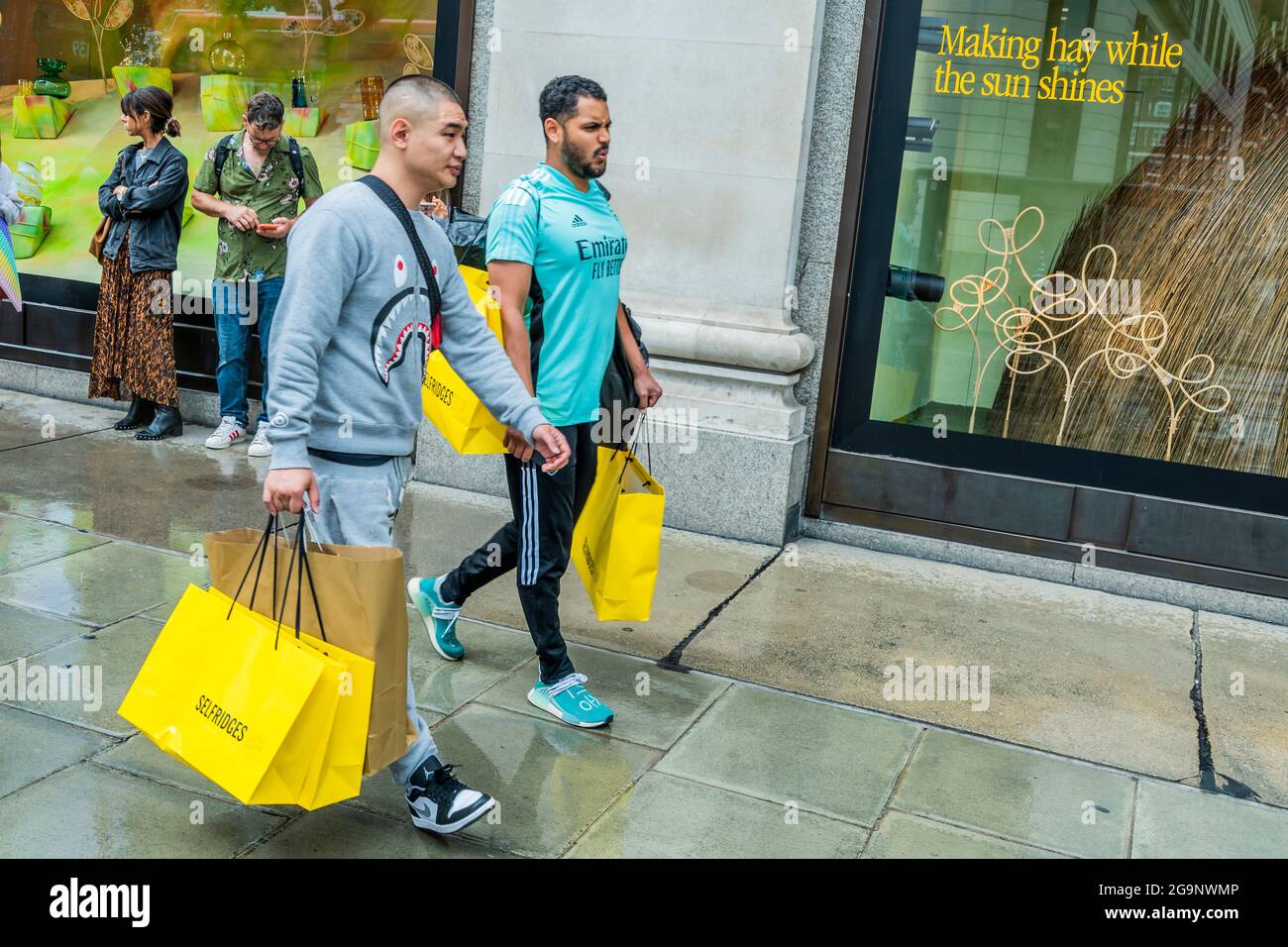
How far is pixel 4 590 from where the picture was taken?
4914 millimetres

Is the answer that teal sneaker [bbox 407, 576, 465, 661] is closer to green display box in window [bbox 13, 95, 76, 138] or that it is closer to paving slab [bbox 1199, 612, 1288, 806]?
paving slab [bbox 1199, 612, 1288, 806]

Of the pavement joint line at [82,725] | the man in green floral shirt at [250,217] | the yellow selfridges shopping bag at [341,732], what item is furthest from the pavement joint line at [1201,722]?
the man in green floral shirt at [250,217]

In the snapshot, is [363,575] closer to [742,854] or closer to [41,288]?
[742,854]

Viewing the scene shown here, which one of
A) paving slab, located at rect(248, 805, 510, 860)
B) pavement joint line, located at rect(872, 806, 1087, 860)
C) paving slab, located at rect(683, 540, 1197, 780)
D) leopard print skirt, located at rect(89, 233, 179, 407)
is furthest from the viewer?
leopard print skirt, located at rect(89, 233, 179, 407)

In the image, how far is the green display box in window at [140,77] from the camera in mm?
8188

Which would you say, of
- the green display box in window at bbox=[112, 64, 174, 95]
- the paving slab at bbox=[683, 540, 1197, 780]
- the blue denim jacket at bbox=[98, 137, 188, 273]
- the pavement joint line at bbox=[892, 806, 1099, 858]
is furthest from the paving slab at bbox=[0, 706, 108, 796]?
the green display box in window at bbox=[112, 64, 174, 95]

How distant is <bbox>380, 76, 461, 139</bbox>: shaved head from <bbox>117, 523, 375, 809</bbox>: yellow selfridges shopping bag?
44.5 inches

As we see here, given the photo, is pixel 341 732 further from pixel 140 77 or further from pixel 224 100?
pixel 140 77

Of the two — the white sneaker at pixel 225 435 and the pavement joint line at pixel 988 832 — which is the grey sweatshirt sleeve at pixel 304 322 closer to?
the pavement joint line at pixel 988 832

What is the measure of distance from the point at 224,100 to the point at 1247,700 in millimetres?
6761

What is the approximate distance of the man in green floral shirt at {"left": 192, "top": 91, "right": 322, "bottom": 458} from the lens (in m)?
7.19

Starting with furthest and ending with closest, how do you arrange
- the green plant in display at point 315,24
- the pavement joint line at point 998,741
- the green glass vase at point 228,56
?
the green glass vase at point 228,56 < the green plant in display at point 315,24 < the pavement joint line at point 998,741

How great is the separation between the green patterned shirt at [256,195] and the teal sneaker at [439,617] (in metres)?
3.41
